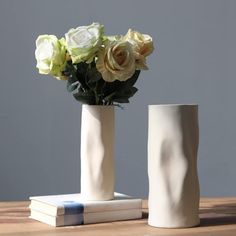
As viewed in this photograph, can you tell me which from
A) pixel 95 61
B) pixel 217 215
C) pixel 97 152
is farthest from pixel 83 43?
pixel 217 215

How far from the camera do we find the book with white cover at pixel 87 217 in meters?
1.23

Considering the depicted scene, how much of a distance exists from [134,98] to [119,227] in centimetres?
146

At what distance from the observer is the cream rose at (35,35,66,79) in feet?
4.16

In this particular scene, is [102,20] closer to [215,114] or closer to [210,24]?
[210,24]

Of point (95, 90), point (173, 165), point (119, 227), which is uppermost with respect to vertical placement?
point (95, 90)

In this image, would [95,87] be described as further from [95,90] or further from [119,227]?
[119,227]

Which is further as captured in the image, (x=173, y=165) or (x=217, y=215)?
→ (x=217, y=215)

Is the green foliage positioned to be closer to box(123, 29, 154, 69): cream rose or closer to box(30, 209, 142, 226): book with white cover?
box(123, 29, 154, 69): cream rose

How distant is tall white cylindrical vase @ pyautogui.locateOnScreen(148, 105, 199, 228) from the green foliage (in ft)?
0.38

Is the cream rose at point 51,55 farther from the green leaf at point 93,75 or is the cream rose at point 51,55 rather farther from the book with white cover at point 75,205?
the book with white cover at point 75,205

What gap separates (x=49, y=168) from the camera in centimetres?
257

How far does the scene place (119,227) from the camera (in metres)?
1.22

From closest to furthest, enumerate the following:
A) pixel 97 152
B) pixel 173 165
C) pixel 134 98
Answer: pixel 173 165 < pixel 97 152 < pixel 134 98

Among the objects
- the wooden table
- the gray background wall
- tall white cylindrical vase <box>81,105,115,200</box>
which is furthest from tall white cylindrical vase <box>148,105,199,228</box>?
the gray background wall
